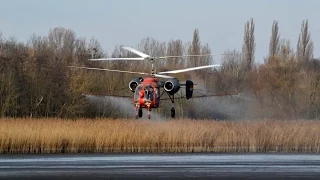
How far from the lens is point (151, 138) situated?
33.6 m

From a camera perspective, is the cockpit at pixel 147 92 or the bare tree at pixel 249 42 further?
the bare tree at pixel 249 42

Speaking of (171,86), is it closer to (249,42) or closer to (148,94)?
(148,94)

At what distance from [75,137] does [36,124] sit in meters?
2.84

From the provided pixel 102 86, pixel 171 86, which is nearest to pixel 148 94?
pixel 171 86

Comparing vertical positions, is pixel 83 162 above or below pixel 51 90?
below

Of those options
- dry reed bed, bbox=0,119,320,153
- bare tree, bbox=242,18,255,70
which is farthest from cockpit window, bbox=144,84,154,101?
bare tree, bbox=242,18,255,70

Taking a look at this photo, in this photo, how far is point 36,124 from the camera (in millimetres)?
34844

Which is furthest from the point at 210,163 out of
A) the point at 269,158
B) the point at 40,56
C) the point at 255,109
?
the point at 40,56

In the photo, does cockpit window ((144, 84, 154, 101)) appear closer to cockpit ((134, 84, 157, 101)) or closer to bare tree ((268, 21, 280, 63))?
cockpit ((134, 84, 157, 101))

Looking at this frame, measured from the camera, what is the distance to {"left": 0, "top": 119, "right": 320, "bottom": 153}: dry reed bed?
3266 centimetres

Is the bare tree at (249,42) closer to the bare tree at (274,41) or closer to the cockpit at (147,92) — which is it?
the bare tree at (274,41)

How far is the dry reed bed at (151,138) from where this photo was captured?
32656mm

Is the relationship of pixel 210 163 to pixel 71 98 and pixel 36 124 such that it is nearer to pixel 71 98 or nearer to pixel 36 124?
pixel 36 124

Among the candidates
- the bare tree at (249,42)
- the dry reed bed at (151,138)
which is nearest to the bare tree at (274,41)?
the bare tree at (249,42)
